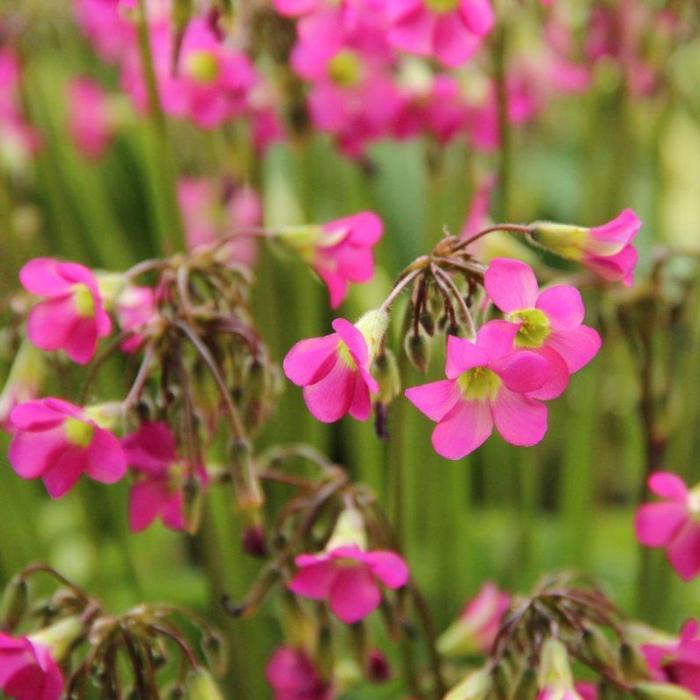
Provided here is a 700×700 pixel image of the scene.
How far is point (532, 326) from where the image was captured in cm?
68

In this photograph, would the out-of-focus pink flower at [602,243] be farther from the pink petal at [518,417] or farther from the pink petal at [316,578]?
the pink petal at [316,578]

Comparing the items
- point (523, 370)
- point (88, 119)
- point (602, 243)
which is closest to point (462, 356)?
point (523, 370)

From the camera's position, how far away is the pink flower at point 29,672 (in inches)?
28.5

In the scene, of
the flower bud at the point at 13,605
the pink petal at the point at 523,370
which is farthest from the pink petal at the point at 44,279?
the pink petal at the point at 523,370

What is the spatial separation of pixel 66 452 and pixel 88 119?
1.09 meters

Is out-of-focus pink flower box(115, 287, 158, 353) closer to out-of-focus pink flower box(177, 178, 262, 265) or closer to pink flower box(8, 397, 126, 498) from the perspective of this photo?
pink flower box(8, 397, 126, 498)

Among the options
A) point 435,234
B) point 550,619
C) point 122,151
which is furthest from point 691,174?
point 550,619

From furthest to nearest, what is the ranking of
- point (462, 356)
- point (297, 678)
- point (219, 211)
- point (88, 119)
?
point (88, 119) < point (219, 211) < point (297, 678) < point (462, 356)

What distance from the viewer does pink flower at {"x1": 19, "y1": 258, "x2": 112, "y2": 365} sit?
2.54 feet

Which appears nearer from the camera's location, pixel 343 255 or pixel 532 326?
pixel 532 326

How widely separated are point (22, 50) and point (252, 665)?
2.29 feet

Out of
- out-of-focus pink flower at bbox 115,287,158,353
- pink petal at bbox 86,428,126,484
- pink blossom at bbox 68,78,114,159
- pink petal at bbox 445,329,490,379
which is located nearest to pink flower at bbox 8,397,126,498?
pink petal at bbox 86,428,126,484

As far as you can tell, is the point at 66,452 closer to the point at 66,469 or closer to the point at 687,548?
the point at 66,469

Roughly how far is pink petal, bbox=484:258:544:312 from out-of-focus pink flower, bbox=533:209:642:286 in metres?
0.09
